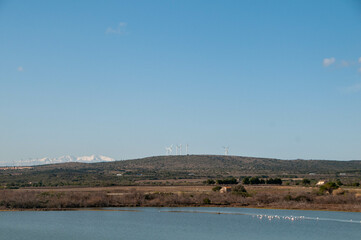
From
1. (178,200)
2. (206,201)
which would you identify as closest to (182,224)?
(178,200)

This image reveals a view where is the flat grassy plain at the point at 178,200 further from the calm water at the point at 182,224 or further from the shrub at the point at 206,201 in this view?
the calm water at the point at 182,224

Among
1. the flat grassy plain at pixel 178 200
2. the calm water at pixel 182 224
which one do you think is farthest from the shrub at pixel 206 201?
the calm water at pixel 182 224

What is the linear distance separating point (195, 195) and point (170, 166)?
11212 centimetres

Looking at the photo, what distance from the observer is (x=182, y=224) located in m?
49.3

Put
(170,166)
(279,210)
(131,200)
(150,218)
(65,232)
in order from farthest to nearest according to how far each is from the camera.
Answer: (170,166)
(131,200)
(279,210)
(150,218)
(65,232)


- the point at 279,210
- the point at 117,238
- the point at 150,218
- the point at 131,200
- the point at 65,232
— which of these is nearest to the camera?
the point at 117,238

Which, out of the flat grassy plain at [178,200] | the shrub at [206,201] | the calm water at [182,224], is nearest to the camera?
the calm water at [182,224]

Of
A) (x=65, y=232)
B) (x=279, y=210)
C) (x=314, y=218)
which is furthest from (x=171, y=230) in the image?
(x=279, y=210)

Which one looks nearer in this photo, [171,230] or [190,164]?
[171,230]

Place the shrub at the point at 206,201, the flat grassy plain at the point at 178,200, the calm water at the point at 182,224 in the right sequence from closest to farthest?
the calm water at the point at 182,224 → the flat grassy plain at the point at 178,200 → the shrub at the point at 206,201

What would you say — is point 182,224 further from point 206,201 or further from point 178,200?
point 206,201

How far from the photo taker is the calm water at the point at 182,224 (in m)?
42.9

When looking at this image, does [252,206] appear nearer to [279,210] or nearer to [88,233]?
[279,210]

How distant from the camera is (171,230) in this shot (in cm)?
4547
